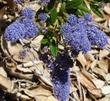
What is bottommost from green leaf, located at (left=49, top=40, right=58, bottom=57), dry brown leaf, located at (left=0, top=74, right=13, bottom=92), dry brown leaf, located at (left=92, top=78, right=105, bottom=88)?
dry brown leaf, located at (left=92, top=78, right=105, bottom=88)

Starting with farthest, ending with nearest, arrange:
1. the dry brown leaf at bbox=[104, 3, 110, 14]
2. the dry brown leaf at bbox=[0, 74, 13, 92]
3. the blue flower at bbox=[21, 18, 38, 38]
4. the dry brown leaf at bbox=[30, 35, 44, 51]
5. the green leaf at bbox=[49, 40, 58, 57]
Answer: the dry brown leaf at bbox=[104, 3, 110, 14], the dry brown leaf at bbox=[30, 35, 44, 51], the dry brown leaf at bbox=[0, 74, 13, 92], the green leaf at bbox=[49, 40, 58, 57], the blue flower at bbox=[21, 18, 38, 38]

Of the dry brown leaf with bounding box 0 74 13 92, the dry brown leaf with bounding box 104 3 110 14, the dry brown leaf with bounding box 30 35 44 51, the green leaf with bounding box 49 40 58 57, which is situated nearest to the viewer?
the green leaf with bounding box 49 40 58 57

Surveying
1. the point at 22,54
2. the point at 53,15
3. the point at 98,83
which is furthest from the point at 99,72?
the point at 53,15

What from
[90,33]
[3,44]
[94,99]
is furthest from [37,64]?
[90,33]

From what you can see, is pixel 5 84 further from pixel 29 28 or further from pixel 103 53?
pixel 103 53

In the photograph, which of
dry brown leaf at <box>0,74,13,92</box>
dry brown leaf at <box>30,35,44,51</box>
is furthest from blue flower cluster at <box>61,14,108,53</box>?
dry brown leaf at <box>0,74,13,92</box>

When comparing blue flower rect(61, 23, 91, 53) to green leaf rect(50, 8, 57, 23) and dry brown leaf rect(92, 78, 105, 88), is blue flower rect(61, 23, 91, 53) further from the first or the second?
dry brown leaf rect(92, 78, 105, 88)

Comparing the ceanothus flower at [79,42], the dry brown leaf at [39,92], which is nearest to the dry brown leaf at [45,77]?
the dry brown leaf at [39,92]

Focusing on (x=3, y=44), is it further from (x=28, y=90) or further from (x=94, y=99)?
(x=94, y=99)
